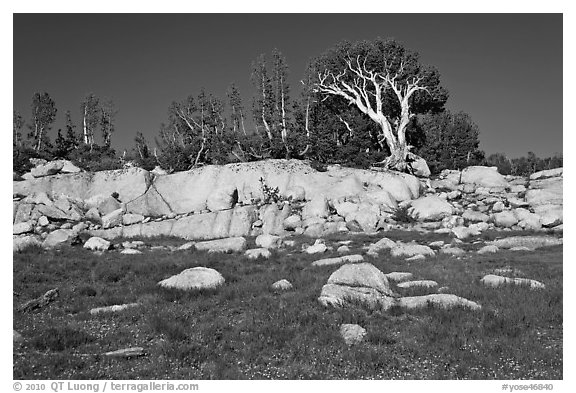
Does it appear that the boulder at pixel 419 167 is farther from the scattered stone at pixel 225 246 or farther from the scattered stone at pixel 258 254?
the scattered stone at pixel 258 254

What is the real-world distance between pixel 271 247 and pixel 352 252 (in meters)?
6.18

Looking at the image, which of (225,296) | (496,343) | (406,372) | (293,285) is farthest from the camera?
(293,285)

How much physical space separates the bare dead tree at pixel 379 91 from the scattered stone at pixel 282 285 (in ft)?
121

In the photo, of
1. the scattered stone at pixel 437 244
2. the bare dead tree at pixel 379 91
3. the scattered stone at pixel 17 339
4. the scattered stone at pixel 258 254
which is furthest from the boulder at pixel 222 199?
the scattered stone at pixel 17 339

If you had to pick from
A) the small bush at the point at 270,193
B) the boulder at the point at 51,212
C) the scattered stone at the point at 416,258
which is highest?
the small bush at the point at 270,193

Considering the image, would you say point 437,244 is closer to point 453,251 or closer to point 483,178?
point 453,251

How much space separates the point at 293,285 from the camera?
1525 centimetres

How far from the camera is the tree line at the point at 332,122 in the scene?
171 feet

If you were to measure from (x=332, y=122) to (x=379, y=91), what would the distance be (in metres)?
8.89

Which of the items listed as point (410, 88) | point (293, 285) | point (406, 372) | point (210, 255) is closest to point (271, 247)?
point (210, 255)

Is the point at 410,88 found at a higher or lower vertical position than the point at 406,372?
higher

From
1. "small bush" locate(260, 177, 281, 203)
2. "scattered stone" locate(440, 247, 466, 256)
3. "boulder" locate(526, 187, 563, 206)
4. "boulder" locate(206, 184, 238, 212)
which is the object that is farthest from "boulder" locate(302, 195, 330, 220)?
"boulder" locate(526, 187, 563, 206)

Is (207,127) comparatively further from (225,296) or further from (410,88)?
(225,296)

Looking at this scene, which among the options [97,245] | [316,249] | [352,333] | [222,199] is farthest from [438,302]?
[222,199]
